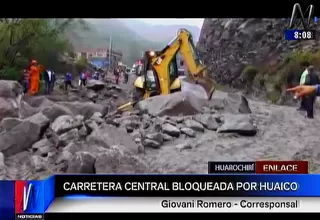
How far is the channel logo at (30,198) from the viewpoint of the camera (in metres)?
3.63

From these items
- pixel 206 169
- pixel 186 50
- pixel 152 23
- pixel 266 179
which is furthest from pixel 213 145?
pixel 152 23

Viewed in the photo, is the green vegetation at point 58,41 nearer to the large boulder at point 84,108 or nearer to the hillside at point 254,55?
the large boulder at point 84,108

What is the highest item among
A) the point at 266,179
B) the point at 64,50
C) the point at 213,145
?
the point at 64,50

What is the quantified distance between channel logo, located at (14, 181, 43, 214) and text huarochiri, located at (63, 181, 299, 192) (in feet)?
0.61

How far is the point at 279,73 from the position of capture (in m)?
3.67

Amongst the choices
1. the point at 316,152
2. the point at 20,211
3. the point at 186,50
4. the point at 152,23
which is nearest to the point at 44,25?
the point at 152,23

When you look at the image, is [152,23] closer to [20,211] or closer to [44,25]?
[44,25]

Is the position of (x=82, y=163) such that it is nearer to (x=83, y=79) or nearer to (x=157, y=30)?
(x=83, y=79)

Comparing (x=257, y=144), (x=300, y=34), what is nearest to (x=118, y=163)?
(x=257, y=144)

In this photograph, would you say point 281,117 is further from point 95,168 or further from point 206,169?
point 95,168

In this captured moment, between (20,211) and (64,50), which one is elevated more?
(64,50)
